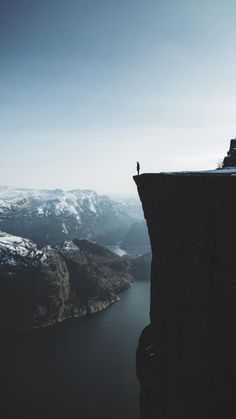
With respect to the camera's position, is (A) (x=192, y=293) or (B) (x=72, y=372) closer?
(A) (x=192, y=293)

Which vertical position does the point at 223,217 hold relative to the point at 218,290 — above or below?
above

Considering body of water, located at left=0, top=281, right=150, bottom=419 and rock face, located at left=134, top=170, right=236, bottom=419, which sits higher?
rock face, located at left=134, top=170, right=236, bottom=419

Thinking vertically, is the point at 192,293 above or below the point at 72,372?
above

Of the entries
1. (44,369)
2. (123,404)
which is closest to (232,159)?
(123,404)

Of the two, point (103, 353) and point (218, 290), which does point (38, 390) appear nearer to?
point (103, 353)

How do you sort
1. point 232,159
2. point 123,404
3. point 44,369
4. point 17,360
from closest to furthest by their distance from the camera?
point 232,159
point 123,404
point 44,369
point 17,360
